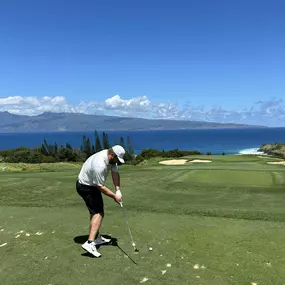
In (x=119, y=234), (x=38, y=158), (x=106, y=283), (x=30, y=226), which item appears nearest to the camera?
(x=106, y=283)

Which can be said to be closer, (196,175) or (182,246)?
(182,246)

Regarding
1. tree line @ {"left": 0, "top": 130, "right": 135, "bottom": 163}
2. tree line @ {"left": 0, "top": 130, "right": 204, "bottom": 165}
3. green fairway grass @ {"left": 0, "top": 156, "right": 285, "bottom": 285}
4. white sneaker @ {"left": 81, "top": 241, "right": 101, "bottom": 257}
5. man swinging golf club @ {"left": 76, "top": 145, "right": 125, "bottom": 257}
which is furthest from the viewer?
tree line @ {"left": 0, "top": 130, "right": 135, "bottom": 163}

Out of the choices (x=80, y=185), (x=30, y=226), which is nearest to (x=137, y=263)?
(x=80, y=185)

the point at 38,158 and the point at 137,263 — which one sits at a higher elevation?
the point at 137,263

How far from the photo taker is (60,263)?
598 cm

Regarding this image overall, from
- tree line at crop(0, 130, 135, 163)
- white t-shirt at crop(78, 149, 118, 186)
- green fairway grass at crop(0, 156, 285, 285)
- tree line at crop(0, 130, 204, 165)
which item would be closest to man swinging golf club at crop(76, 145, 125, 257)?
white t-shirt at crop(78, 149, 118, 186)

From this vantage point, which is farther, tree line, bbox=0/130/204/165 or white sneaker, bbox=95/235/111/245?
tree line, bbox=0/130/204/165

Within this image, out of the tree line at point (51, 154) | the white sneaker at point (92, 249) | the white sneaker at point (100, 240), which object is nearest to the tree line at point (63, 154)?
the tree line at point (51, 154)

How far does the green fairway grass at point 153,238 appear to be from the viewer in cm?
549

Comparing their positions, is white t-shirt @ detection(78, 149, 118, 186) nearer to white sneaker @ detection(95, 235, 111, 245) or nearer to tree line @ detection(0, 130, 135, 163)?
white sneaker @ detection(95, 235, 111, 245)

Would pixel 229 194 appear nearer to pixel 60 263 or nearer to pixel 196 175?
pixel 196 175

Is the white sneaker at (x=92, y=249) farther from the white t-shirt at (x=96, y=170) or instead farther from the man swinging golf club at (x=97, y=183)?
the white t-shirt at (x=96, y=170)

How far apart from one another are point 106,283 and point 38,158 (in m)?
82.5

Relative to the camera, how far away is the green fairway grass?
5492 millimetres
